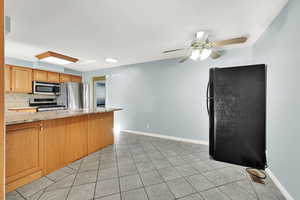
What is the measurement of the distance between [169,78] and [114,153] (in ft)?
8.39

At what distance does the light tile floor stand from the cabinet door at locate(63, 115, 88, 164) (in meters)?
0.15

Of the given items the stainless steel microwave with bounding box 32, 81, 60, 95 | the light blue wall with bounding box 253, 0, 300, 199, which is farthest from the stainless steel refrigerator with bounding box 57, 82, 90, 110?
the light blue wall with bounding box 253, 0, 300, 199

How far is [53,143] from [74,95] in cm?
266

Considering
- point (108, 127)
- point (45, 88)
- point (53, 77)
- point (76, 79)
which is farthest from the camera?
point (76, 79)

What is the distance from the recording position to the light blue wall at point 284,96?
4.46 feet

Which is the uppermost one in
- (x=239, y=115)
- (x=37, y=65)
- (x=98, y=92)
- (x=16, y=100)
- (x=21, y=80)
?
(x=37, y=65)

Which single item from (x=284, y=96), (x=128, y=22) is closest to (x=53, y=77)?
(x=128, y=22)

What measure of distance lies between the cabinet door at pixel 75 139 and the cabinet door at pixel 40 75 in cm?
298

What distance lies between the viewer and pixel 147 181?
180 cm

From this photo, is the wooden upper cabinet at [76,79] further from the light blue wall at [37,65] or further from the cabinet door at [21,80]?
the cabinet door at [21,80]

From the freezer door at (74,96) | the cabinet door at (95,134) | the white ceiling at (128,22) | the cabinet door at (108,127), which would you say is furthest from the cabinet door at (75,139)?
the freezer door at (74,96)

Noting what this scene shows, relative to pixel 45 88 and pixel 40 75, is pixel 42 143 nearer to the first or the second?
pixel 45 88

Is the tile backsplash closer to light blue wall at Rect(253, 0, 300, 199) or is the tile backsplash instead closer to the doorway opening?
the doorway opening

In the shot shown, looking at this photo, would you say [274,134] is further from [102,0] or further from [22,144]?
[22,144]
